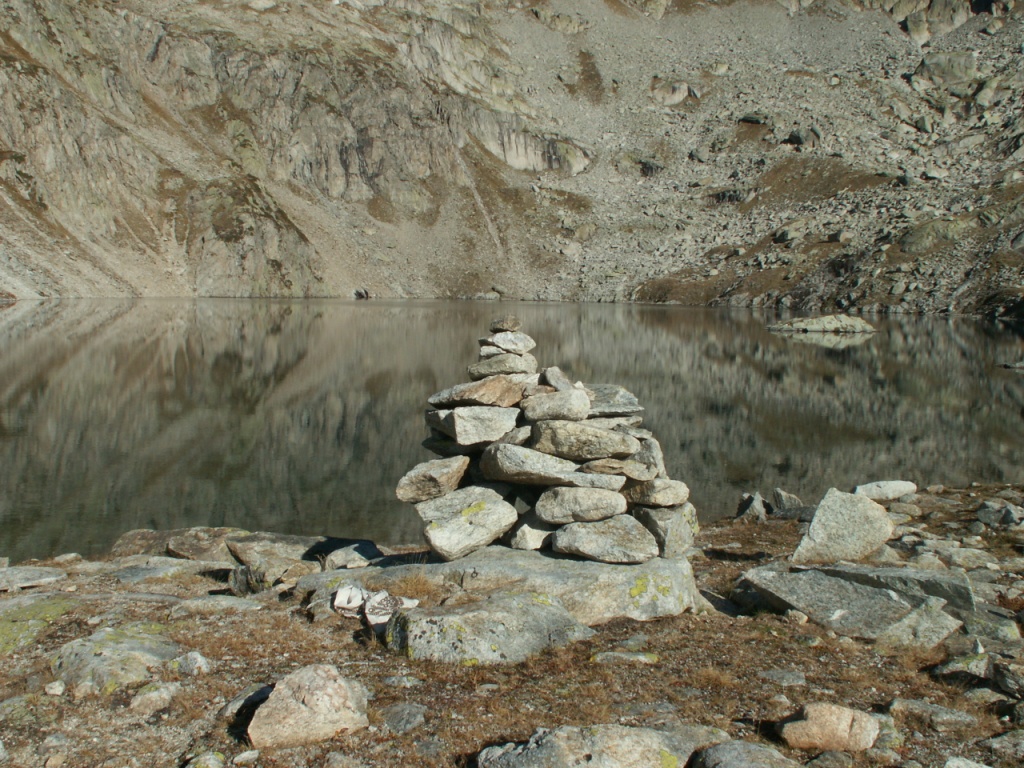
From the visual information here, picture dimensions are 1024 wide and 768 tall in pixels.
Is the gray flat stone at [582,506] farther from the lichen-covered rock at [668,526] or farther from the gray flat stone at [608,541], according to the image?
the lichen-covered rock at [668,526]

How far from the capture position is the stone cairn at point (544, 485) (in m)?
11.9

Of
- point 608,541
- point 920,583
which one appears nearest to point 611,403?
point 608,541

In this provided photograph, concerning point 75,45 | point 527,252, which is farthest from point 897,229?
point 75,45

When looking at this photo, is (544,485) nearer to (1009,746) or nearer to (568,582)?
(568,582)

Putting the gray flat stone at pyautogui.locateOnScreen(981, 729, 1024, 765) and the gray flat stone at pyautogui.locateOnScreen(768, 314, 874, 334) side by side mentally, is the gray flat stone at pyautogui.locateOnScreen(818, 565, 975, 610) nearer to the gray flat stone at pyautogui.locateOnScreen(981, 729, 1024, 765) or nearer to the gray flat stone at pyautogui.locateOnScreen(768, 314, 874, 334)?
the gray flat stone at pyautogui.locateOnScreen(981, 729, 1024, 765)

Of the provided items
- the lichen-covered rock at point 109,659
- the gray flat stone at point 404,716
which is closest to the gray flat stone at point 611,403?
the gray flat stone at point 404,716

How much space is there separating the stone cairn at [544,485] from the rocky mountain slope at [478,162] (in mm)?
96490

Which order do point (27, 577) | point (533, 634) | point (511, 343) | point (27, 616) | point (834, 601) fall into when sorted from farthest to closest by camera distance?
point (511, 343) → point (27, 577) → point (834, 601) → point (27, 616) → point (533, 634)

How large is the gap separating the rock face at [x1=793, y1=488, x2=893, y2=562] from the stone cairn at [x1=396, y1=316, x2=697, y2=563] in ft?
7.06

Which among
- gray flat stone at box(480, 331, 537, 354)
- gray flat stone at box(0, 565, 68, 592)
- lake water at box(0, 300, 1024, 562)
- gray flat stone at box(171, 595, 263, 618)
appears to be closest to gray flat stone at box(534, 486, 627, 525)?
gray flat stone at box(480, 331, 537, 354)

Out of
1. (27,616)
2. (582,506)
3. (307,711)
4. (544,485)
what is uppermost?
(544,485)

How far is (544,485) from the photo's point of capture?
43.0 ft

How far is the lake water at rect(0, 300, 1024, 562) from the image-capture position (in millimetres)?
20172

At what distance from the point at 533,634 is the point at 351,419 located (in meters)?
22.3
